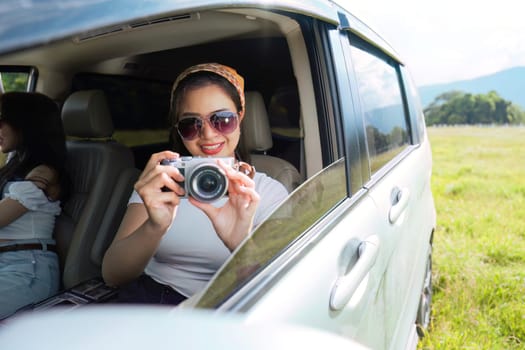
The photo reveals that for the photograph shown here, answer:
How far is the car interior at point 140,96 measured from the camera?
210cm

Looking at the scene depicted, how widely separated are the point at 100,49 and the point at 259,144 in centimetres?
127

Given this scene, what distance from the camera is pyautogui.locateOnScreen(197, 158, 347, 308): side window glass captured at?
967 mm

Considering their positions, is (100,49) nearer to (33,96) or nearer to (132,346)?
(33,96)

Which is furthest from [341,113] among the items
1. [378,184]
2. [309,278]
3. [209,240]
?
[309,278]

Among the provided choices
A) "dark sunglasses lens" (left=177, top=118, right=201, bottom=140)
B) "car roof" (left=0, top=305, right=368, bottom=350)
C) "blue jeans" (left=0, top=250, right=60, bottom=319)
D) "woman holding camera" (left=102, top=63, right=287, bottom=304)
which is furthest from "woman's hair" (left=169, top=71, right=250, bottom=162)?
"car roof" (left=0, top=305, right=368, bottom=350)

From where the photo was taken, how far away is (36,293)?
7.18 feet

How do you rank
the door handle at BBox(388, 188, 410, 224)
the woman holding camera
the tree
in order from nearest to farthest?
the woman holding camera < the door handle at BBox(388, 188, 410, 224) < the tree

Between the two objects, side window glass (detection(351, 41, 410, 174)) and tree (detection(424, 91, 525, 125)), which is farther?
tree (detection(424, 91, 525, 125))

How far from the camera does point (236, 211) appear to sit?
1362 mm

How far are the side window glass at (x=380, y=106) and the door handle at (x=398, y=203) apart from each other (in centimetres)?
14

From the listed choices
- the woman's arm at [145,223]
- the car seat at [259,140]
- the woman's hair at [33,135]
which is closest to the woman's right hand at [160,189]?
the woman's arm at [145,223]

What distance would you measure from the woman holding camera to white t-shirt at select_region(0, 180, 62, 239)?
908mm

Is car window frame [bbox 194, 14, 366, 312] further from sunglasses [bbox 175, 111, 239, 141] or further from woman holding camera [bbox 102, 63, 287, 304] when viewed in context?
sunglasses [bbox 175, 111, 239, 141]

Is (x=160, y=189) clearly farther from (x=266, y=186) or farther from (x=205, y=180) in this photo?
(x=266, y=186)
